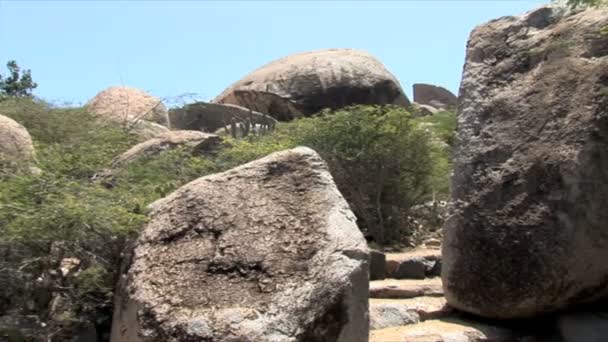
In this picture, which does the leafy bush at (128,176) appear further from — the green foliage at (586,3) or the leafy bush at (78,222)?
the green foliage at (586,3)

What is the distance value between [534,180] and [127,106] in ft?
34.3

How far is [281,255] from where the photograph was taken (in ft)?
20.1

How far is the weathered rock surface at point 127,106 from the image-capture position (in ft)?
54.5

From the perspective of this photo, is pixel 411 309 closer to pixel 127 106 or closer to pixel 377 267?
pixel 377 267

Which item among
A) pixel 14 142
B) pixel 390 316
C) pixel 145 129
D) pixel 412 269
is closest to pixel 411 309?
pixel 390 316

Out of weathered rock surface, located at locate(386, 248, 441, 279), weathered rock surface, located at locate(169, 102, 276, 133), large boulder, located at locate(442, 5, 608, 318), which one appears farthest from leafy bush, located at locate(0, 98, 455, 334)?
weathered rock surface, located at locate(169, 102, 276, 133)

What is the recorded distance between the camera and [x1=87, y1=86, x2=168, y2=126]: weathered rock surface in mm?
16609

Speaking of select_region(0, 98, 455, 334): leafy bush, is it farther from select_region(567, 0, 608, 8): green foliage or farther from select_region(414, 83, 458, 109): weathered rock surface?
select_region(414, 83, 458, 109): weathered rock surface

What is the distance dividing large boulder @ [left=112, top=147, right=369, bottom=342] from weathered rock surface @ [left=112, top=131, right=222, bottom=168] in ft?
13.6

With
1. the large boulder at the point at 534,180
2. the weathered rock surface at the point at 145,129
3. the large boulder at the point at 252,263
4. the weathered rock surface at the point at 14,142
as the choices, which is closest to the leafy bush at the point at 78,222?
the large boulder at the point at 252,263

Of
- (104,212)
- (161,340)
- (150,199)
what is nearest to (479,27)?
(150,199)

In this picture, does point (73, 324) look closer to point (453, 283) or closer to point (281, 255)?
point (281, 255)

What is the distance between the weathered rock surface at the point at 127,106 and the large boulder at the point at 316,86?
4354 mm

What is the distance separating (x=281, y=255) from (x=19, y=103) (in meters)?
10.3
